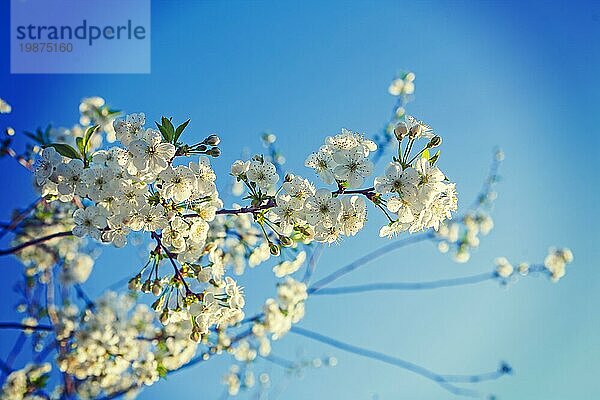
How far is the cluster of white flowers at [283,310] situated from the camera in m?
2.66

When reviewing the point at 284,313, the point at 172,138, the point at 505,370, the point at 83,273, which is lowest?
the point at 505,370

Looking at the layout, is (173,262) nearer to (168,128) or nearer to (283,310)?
(168,128)

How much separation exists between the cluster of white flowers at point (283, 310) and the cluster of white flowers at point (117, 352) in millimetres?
355

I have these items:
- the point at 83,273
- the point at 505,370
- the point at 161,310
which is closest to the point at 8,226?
the point at 161,310

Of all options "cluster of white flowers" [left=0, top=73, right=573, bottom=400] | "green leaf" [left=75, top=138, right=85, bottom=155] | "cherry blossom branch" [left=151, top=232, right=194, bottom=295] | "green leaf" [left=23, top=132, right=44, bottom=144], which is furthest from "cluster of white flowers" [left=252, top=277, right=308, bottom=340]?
"green leaf" [left=75, top=138, right=85, bottom=155]

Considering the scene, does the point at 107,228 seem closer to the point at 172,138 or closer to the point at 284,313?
the point at 172,138

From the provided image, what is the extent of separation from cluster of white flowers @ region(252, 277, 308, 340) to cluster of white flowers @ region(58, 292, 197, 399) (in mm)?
355

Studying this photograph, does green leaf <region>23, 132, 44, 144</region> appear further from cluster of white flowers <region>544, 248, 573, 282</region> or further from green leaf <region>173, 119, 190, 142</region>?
cluster of white flowers <region>544, 248, 573, 282</region>

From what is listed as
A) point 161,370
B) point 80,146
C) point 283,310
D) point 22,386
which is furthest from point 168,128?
point 22,386

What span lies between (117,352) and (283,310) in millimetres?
711

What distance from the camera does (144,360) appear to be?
257 cm

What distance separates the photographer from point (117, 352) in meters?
2.61

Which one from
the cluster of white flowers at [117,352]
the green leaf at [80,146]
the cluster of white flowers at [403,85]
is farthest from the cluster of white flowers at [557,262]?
the green leaf at [80,146]

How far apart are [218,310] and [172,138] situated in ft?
1.56
